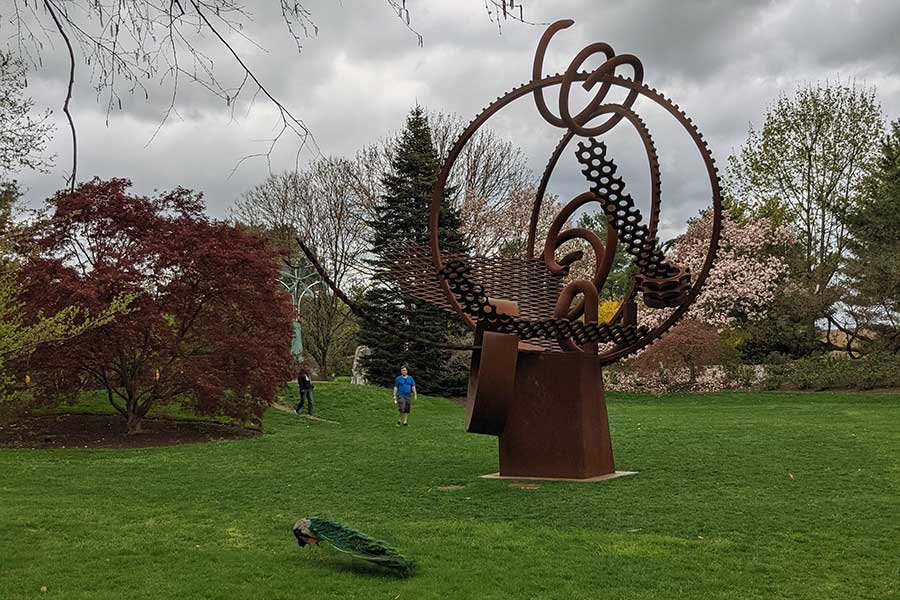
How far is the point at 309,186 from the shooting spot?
3334 cm

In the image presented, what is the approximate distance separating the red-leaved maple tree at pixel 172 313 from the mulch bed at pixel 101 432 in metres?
0.59

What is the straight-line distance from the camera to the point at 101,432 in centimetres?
1780

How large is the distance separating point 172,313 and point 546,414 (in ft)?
31.9

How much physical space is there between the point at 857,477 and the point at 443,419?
43.8 feet

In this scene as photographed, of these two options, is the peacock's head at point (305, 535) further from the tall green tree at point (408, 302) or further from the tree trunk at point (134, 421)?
the tall green tree at point (408, 302)

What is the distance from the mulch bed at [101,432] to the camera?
16.6m

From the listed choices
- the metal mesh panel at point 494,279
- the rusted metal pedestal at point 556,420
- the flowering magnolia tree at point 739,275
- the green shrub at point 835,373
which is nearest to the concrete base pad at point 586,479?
the rusted metal pedestal at point 556,420

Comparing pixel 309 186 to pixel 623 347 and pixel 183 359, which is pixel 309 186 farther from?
pixel 623 347

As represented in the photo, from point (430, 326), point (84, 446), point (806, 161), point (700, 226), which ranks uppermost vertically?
point (806, 161)

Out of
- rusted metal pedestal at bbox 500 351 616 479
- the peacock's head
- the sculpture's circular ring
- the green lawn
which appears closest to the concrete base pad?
rusted metal pedestal at bbox 500 351 616 479

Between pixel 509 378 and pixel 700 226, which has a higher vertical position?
pixel 700 226

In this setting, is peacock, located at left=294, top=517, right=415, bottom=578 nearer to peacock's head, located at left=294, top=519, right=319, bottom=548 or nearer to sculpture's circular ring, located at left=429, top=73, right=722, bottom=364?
peacock's head, located at left=294, top=519, right=319, bottom=548

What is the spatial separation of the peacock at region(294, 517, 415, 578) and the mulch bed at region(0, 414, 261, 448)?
1096 centimetres

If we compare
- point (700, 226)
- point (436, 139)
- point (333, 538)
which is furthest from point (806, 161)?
point (333, 538)
